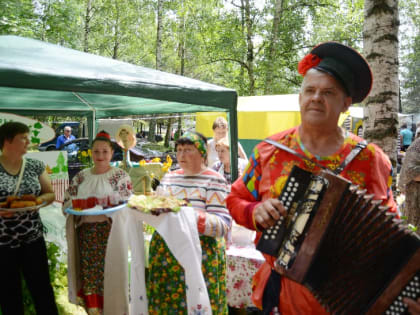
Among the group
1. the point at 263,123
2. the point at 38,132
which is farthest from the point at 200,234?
the point at 263,123

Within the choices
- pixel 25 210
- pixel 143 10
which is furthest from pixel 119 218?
pixel 143 10

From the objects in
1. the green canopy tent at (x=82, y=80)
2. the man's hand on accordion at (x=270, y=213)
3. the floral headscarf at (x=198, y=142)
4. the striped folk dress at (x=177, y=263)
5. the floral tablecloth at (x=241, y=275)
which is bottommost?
the floral tablecloth at (x=241, y=275)

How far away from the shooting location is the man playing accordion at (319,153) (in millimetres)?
1483

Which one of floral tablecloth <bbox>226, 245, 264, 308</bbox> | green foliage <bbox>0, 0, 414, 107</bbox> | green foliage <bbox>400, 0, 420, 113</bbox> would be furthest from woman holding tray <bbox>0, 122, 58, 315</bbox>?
green foliage <bbox>400, 0, 420, 113</bbox>

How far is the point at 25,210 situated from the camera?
261cm

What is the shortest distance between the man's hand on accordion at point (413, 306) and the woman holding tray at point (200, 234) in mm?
1363

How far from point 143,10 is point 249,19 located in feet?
36.1

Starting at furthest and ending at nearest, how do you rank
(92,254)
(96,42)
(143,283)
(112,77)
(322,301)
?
(96,42) < (92,254) < (112,77) < (143,283) < (322,301)

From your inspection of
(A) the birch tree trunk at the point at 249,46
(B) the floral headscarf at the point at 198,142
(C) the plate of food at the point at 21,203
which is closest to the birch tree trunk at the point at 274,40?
(A) the birch tree trunk at the point at 249,46

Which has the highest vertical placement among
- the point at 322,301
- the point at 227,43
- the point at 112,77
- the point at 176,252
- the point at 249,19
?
the point at 249,19

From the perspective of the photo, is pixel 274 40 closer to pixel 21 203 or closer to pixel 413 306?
pixel 21 203

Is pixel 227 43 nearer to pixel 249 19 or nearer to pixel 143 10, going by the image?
pixel 249 19

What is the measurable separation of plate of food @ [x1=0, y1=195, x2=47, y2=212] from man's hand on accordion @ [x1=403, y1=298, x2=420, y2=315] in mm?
2617

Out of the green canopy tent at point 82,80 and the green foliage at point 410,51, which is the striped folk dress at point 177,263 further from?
the green foliage at point 410,51
